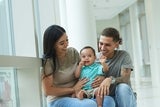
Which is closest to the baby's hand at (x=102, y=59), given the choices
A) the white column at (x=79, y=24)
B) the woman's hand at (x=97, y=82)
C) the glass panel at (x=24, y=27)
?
the woman's hand at (x=97, y=82)

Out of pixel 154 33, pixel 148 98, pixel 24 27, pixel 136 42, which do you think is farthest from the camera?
pixel 136 42

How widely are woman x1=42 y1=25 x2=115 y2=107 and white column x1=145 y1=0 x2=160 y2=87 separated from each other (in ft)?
18.8

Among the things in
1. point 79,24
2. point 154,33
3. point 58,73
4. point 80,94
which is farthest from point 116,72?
point 154,33

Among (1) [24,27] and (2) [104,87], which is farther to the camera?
(1) [24,27]

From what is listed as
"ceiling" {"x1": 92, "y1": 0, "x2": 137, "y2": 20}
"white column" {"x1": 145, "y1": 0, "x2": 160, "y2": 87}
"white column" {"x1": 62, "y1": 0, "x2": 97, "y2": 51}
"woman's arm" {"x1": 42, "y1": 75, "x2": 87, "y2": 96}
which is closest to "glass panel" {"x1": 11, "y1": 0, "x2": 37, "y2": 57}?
"woman's arm" {"x1": 42, "y1": 75, "x2": 87, "y2": 96}

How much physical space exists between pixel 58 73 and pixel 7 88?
435 mm

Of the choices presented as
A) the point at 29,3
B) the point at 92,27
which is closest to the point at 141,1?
the point at 92,27

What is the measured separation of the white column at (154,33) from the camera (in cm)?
788

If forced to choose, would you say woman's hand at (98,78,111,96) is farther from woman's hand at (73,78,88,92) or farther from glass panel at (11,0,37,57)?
glass panel at (11,0,37,57)

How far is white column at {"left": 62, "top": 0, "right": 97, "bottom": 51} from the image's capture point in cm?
375

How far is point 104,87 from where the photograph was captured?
2418 mm

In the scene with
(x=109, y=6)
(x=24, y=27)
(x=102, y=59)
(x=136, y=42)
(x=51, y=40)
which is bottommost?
(x=102, y=59)

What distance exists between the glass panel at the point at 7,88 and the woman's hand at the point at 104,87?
2.39 feet

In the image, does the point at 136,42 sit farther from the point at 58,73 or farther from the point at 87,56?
the point at 58,73
